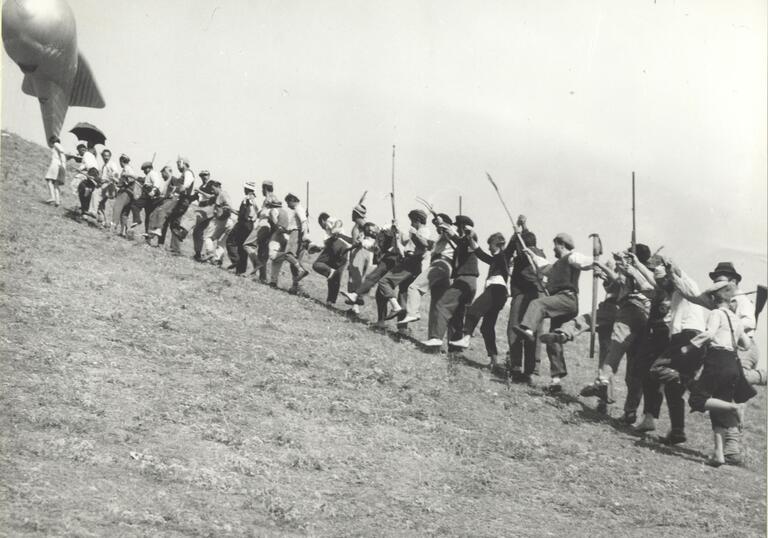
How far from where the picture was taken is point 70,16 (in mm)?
17578

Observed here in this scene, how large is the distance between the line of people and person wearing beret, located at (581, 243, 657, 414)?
1 centimetres

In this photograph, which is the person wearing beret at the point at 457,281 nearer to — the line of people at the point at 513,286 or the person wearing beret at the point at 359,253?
the line of people at the point at 513,286

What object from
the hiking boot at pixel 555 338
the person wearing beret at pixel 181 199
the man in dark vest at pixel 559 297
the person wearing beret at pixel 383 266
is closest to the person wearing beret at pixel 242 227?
the person wearing beret at pixel 181 199

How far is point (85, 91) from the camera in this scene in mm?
19203

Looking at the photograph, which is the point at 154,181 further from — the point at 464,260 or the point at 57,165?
the point at 464,260

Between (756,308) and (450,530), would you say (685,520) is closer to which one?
(450,530)

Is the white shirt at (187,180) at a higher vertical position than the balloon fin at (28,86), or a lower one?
lower

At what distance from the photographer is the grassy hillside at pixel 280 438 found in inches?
264

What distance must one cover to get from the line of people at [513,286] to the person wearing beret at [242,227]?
0.02 metres

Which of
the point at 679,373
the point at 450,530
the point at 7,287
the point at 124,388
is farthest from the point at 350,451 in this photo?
the point at 7,287

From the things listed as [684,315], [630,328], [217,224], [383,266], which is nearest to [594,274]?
[630,328]

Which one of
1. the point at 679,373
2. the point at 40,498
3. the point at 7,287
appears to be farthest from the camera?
the point at 7,287

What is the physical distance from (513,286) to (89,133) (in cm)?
1021

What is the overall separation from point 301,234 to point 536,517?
347 inches
